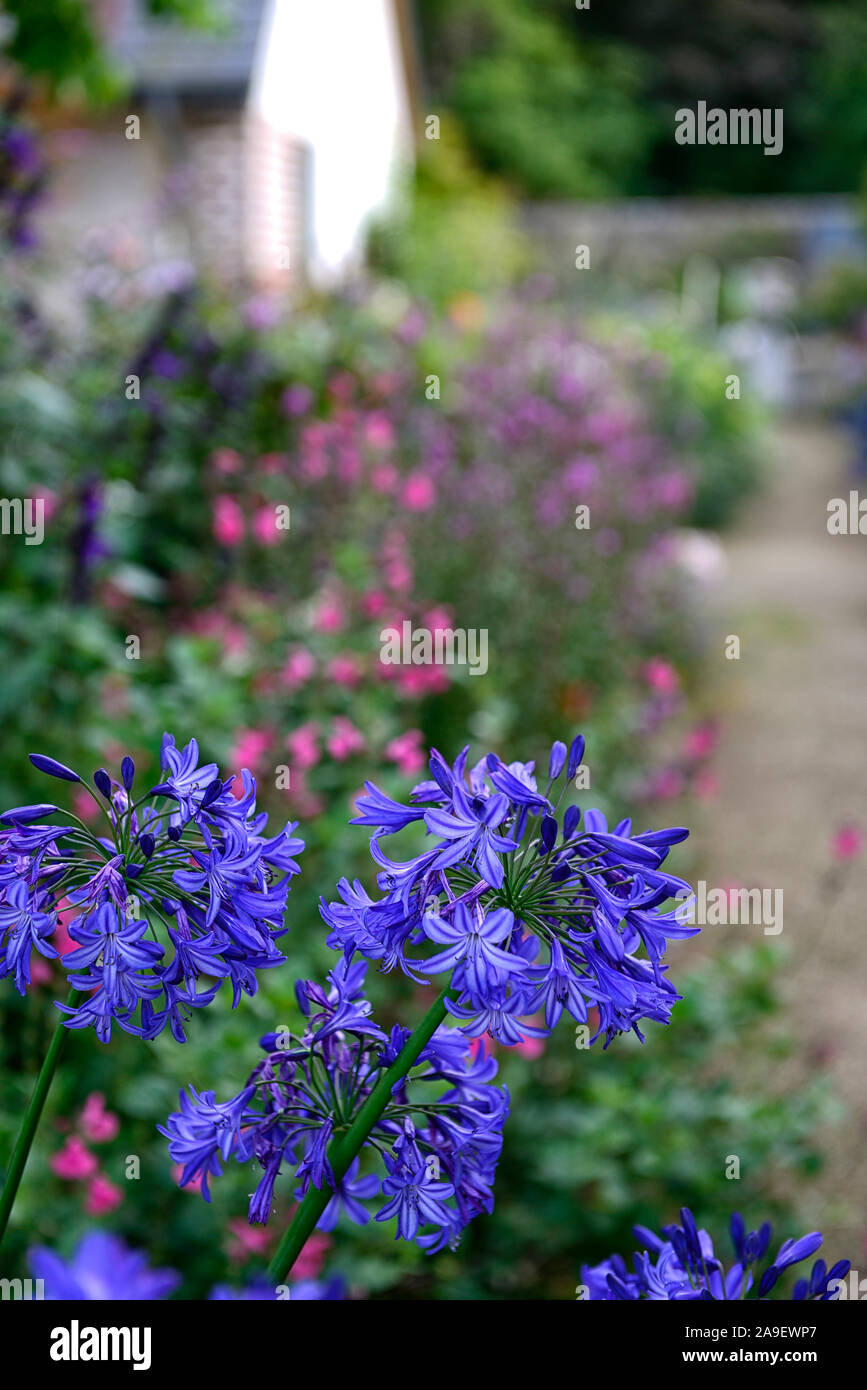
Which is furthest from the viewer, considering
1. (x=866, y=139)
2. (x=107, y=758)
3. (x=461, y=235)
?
(x=866, y=139)

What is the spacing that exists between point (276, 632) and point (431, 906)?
220cm

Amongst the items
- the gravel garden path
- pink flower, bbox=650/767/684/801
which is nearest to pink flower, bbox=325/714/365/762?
the gravel garden path

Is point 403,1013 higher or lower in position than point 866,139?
lower

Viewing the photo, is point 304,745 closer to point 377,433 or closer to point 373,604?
point 373,604

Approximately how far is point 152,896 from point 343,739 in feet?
5.35

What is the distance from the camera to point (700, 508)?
10047 mm

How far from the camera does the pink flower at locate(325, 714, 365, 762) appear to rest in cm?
231

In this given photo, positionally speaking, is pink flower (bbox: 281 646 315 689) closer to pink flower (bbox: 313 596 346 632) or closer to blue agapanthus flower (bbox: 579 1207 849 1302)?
pink flower (bbox: 313 596 346 632)

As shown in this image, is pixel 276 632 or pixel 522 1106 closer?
pixel 522 1106

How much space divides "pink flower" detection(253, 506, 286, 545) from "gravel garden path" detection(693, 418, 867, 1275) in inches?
58.7

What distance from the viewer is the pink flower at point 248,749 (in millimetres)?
2262

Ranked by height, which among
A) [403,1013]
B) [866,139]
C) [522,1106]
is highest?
[866,139]

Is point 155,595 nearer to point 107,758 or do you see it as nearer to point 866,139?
point 107,758
